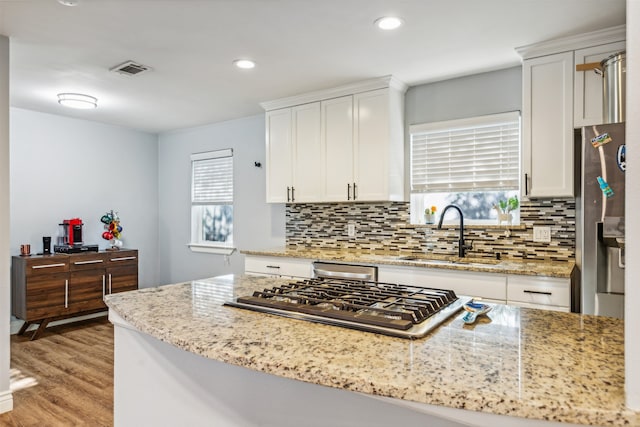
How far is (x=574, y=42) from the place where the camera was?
2.66 meters

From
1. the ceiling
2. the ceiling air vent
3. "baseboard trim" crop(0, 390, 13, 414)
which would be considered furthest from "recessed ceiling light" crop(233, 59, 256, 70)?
"baseboard trim" crop(0, 390, 13, 414)

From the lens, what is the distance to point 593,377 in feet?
2.85

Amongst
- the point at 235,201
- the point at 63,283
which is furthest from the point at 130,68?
the point at 63,283

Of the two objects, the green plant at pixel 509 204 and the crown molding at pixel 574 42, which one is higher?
the crown molding at pixel 574 42

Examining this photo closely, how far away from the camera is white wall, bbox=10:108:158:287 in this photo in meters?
4.52

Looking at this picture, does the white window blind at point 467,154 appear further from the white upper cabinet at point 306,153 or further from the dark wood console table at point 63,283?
the dark wood console table at point 63,283

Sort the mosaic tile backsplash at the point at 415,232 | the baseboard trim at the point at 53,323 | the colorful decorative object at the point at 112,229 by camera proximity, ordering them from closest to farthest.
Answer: the mosaic tile backsplash at the point at 415,232 < the baseboard trim at the point at 53,323 < the colorful decorative object at the point at 112,229

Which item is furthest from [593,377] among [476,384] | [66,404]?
[66,404]

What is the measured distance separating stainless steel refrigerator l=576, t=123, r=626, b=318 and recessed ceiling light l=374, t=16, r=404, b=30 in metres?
1.20

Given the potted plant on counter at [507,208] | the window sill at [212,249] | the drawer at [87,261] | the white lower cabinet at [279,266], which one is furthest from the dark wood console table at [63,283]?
the potted plant on counter at [507,208]

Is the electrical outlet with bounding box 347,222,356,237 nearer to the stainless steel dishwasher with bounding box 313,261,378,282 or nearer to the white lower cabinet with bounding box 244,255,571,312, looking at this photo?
the stainless steel dishwasher with bounding box 313,261,378,282

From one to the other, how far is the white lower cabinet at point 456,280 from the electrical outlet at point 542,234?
0.70 m

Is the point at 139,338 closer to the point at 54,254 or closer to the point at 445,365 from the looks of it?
the point at 445,365
